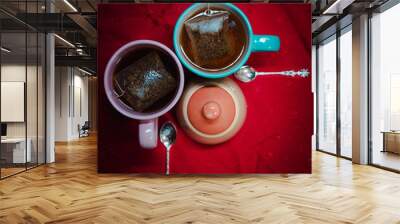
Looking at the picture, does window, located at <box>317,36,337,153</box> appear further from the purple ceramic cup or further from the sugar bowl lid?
the purple ceramic cup

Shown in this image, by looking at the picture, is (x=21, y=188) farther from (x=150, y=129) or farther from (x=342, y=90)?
(x=342, y=90)

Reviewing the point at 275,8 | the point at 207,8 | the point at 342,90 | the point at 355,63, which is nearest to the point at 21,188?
the point at 207,8

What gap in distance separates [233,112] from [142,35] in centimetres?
105

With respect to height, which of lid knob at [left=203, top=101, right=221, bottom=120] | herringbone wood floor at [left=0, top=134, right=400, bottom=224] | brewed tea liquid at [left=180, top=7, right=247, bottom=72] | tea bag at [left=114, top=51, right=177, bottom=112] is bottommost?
herringbone wood floor at [left=0, top=134, right=400, bottom=224]

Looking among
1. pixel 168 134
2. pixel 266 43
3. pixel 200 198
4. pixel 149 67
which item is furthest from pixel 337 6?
pixel 200 198

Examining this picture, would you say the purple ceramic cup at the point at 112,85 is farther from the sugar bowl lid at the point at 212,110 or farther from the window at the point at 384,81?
the window at the point at 384,81

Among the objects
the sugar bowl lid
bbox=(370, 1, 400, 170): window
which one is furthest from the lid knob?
bbox=(370, 1, 400, 170): window

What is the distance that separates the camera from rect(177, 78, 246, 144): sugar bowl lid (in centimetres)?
273

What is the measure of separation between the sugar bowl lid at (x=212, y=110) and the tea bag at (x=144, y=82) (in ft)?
1.53

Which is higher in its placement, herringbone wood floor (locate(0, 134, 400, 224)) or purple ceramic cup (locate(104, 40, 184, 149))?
purple ceramic cup (locate(104, 40, 184, 149))

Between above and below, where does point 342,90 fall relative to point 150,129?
above

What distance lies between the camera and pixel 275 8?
2.95m

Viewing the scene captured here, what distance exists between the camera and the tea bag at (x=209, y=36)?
2.39 metres

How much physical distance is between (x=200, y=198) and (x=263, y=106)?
3.38ft
